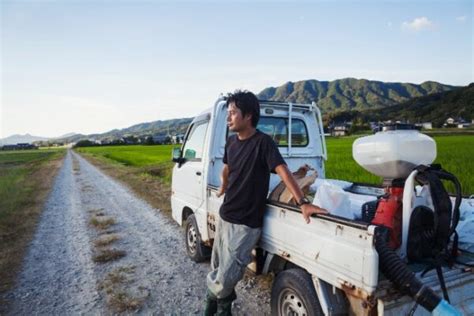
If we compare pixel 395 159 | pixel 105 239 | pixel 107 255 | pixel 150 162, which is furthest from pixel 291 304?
pixel 150 162

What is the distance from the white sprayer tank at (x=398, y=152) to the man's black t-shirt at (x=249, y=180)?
2.67ft

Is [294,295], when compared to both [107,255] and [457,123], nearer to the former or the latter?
[107,255]

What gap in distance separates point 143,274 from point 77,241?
2244mm

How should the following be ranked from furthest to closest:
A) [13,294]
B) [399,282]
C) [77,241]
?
[77,241]
[13,294]
[399,282]

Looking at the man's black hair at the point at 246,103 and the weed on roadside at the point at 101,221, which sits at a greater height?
the man's black hair at the point at 246,103

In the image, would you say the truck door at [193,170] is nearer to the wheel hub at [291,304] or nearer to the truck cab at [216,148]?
the truck cab at [216,148]

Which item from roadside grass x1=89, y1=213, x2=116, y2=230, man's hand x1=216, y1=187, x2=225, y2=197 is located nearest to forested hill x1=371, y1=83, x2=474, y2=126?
roadside grass x1=89, y1=213, x2=116, y2=230

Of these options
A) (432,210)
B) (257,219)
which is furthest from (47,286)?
(432,210)

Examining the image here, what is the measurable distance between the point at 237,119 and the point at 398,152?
126 centimetres

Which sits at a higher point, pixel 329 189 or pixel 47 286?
pixel 329 189

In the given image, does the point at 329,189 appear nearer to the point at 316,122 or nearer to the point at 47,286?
the point at 316,122

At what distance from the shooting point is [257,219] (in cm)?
280

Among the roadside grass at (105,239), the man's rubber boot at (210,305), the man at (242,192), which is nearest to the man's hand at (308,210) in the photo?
the man at (242,192)

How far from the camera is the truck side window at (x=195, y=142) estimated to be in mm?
4520
